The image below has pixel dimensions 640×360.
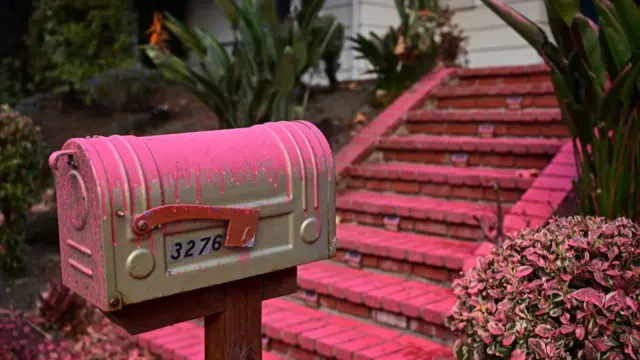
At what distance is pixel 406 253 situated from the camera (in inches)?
156

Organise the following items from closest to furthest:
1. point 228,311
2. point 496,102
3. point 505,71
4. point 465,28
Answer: point 228,311, point 496,102, point 505,71, point 465,28

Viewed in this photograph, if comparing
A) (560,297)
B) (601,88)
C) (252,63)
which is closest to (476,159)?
(601,88)

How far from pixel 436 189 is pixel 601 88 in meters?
1.76

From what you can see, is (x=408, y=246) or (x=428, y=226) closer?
(x=408, y=246)

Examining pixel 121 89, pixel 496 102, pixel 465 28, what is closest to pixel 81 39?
pixel 121 89

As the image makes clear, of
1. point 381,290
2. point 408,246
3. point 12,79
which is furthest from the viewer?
point 12,79

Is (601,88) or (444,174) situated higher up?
(601,88)

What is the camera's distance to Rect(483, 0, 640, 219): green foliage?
2916mm

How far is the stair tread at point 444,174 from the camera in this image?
431cm

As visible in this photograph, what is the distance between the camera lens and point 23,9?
30.8 feet

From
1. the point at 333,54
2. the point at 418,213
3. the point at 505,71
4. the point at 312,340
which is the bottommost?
the point at 312,340

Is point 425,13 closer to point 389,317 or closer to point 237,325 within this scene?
point 389,317

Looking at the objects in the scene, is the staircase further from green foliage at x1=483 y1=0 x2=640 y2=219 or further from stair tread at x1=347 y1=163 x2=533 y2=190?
green foliage at x1=483 y1=0 x2=640 y2=219

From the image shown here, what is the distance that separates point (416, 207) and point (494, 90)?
1683 mm
